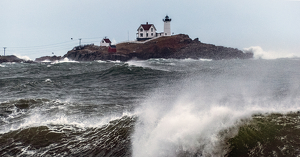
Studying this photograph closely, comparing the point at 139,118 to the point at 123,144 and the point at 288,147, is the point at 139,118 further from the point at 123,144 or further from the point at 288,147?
the point at 288,147

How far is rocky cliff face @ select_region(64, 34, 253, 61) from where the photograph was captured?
80.9m

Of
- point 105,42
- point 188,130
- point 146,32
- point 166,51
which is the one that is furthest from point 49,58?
point 188,130

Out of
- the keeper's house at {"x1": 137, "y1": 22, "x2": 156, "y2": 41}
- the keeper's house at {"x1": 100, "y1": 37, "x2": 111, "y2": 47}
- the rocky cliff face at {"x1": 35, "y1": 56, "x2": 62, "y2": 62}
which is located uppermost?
the keeper's house at {"x1": 137, "y1": 22, "x2": 156, "y2": 41}

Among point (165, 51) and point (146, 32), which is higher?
point (146, 32)

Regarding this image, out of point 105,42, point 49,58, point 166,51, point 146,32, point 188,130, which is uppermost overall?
point 146,32

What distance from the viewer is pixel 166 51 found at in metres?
82.2

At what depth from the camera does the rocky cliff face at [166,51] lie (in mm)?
80938

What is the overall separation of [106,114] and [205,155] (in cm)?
A: 487

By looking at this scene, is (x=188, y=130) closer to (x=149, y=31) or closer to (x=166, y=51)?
(x=166, y=51)

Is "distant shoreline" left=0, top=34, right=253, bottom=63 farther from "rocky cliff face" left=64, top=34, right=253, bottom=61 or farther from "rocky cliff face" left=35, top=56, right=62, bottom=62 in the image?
"rocky cliff face" left=35, top=56, right=62, bottom=62

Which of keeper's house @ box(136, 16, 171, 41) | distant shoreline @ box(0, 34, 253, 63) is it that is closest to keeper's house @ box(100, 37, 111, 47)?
distant shoreline @ box(0, 34, 253, 63)

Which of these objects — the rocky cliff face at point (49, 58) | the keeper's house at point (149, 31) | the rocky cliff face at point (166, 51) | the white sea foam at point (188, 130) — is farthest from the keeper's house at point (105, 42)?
the white sea foam at point (188, 130)

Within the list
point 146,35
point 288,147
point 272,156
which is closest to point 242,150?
point 272,156

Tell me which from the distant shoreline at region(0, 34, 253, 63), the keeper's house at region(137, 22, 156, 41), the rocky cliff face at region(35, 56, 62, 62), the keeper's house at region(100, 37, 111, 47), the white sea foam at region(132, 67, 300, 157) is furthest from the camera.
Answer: the keeper's house at region(100, 37, 111, 47)
